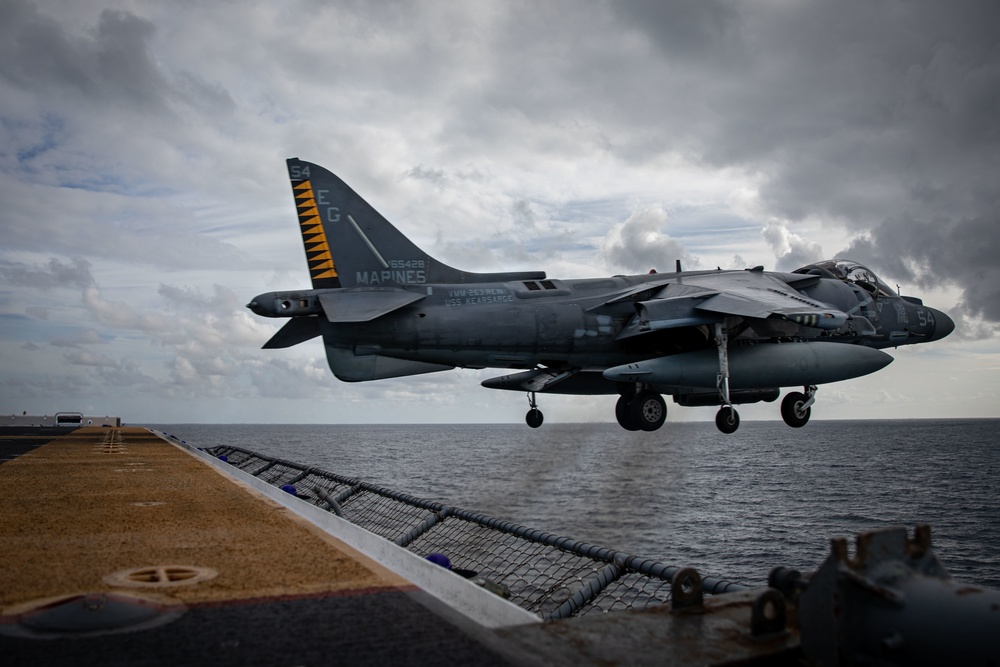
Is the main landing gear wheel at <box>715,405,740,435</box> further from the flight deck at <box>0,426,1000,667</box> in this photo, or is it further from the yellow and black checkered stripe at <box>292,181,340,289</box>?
the flight deck at <box>0,426,1000,667</box>

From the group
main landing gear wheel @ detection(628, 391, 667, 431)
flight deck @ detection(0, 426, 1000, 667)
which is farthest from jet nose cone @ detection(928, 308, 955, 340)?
flight deck @ detection(0, 426, 1000, 667)

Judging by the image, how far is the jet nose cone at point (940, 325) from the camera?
82.4 feet

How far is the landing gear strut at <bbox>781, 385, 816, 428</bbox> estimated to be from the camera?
74.2 feet

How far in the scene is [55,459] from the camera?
2369 cm

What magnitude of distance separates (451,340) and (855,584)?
624 inches

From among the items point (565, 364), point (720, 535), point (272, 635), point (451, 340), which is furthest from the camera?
point (720, 535)

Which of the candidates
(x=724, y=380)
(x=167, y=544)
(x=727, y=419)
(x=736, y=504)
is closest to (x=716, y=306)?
(x=724, y=380)

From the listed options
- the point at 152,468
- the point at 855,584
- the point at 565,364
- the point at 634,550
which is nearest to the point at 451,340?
the point at 565,364

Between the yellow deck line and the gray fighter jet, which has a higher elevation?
the gray fighter jet

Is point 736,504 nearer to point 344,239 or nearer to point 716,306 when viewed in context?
point 716,306

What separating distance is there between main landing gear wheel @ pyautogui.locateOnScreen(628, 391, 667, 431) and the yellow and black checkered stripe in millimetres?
9434

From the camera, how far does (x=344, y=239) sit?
20.5 meters

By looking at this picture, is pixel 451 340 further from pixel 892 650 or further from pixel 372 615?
pixel 892 650

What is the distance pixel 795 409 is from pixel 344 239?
48.4 feet
